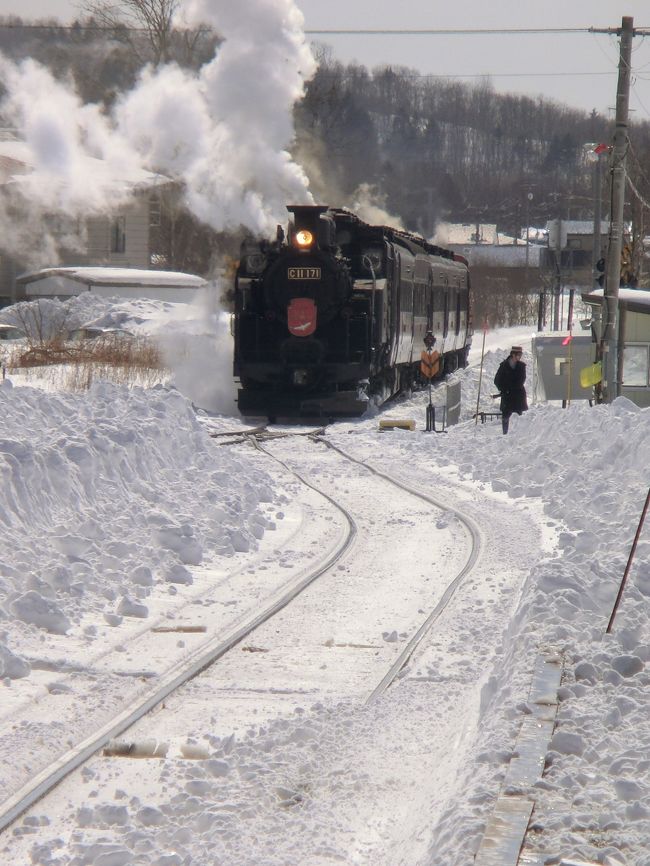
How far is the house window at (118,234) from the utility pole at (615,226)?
40.7 meters

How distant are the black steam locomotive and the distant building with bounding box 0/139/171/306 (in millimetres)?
29253

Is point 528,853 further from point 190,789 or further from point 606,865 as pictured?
point 190,789

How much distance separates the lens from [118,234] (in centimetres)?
6256

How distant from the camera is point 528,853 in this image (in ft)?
14.1

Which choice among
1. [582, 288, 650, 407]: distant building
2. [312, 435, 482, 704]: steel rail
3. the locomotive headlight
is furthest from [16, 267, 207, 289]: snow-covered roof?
[312, 435, 482, 704]: steel rail

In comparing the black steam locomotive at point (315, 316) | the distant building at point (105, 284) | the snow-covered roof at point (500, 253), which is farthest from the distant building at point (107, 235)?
the snow-covered roof at point (500, 253)

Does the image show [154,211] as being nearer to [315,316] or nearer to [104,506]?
[315,316]

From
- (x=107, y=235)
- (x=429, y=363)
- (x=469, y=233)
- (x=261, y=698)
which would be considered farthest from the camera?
(x=469, y=233)

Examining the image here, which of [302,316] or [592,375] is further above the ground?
[302,316]

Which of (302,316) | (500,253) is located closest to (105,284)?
(302,316)

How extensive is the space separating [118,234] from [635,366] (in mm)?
38341

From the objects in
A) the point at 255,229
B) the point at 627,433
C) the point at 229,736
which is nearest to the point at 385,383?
the point at 255,229

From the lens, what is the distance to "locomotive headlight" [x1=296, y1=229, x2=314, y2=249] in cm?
2423

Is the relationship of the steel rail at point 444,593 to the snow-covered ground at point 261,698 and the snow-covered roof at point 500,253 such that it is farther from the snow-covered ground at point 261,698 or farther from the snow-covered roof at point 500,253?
the snow-covered roof at point 500,253
